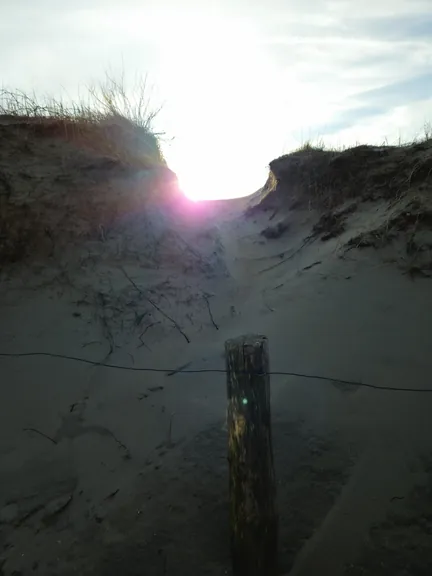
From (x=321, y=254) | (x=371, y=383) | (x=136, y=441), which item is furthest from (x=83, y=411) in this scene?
(x=321, y=254)

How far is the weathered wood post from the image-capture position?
2564 mm

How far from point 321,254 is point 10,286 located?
3743 mm

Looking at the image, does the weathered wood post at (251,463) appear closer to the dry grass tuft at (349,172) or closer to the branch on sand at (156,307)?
the branch on sand at (156,307)

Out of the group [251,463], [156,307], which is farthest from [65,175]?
[251,463]

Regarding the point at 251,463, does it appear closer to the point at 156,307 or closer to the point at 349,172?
the point at 156,307

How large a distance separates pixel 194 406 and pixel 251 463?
1.68 metres

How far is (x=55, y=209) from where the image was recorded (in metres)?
5.83

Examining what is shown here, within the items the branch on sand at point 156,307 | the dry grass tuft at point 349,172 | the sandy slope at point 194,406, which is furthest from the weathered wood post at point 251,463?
the dry grass tuft at point 349,172

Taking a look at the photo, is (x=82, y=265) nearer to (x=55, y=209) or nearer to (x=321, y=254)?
(x=55, y=209)

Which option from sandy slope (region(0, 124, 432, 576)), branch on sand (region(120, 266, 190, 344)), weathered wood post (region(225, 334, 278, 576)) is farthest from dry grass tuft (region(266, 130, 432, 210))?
weathered wood post (region(225, 334, 278, 576))

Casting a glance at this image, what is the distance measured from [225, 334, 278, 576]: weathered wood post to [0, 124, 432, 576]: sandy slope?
323 millimetres

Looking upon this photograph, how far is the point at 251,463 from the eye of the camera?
2604mm

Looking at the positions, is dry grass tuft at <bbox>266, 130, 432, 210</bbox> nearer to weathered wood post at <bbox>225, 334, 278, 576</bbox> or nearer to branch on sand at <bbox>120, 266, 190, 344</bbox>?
branch on sand at <bbox>120, 266, 190, 344</bbox>

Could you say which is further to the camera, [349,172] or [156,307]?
[349,172]
